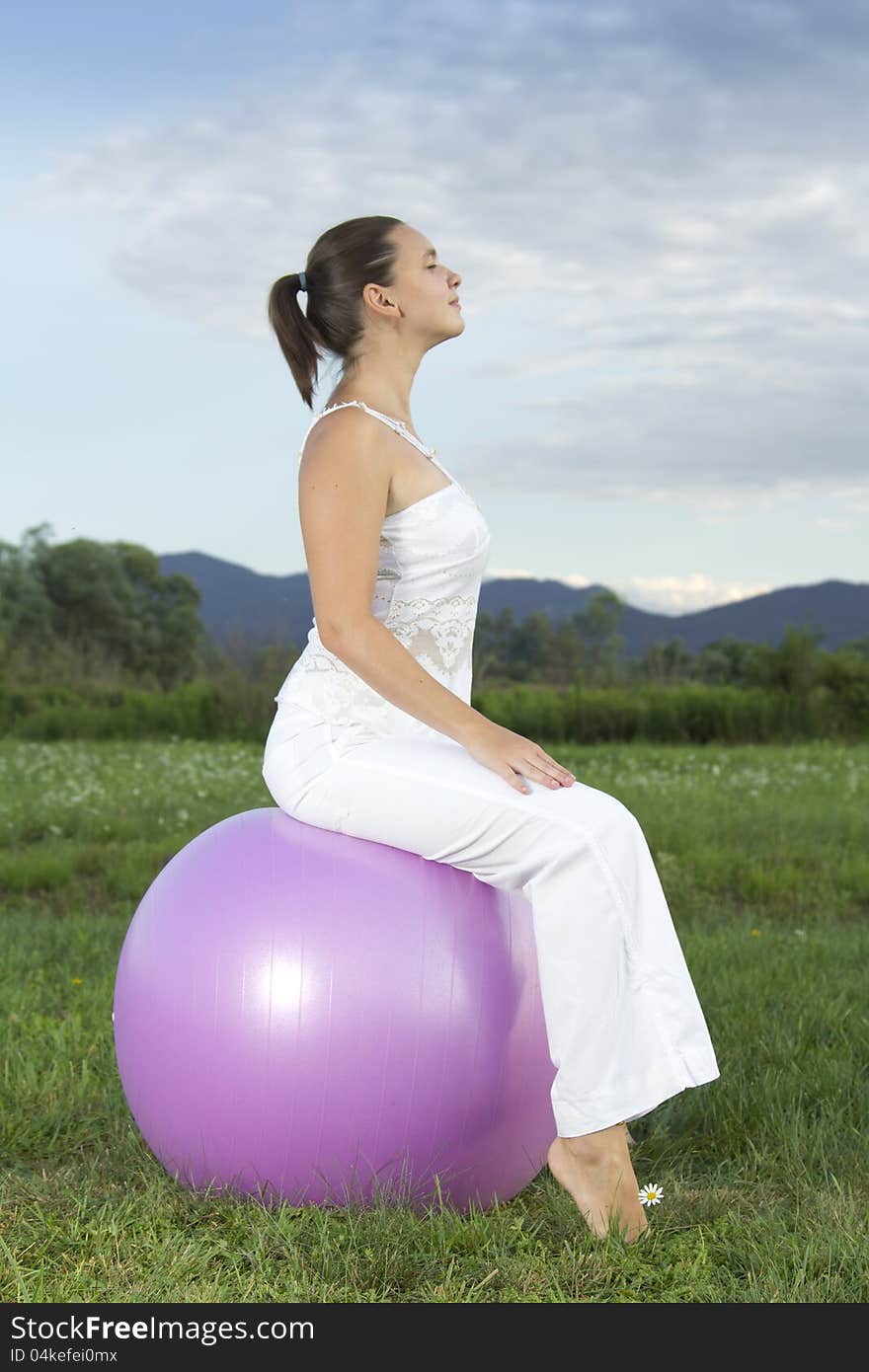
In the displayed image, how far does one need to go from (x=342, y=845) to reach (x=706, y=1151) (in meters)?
1.50

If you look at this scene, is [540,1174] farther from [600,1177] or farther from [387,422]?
[387,422]

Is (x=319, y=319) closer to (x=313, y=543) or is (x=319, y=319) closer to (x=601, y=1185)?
(x=313, y=543)

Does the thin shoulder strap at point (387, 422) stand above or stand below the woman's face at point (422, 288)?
below

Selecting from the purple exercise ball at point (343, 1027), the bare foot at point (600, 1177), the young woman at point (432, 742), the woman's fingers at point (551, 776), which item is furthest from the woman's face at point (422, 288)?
the bare foot at point (600, 1177)

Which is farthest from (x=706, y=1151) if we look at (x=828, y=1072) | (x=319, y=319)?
(x=319, y=319)

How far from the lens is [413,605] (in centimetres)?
367

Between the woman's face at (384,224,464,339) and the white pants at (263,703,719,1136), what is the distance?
1184mm

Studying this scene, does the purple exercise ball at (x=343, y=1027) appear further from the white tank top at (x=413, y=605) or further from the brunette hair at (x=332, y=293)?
the brunette hair at (x=332, y=293)

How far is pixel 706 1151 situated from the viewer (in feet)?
13.4

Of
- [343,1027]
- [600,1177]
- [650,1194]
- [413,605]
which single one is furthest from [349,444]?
[650,1194]

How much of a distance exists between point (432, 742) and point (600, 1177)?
108 centimetres

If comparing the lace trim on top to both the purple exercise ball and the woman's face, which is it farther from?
the purple exercise ball

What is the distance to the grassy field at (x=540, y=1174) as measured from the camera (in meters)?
3.13

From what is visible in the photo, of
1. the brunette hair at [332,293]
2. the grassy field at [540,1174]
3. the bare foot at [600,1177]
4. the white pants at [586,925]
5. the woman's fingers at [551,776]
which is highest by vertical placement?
the brunette hair at [332,293]
